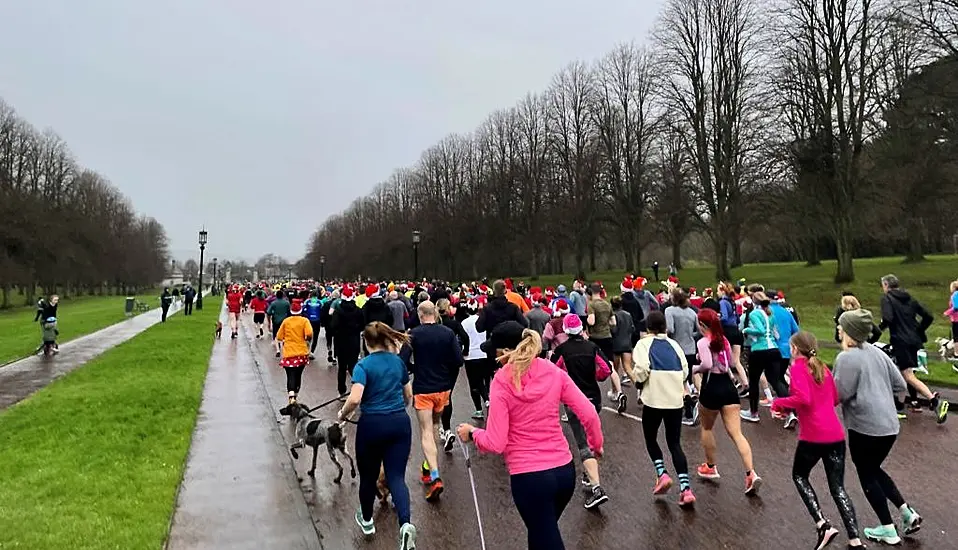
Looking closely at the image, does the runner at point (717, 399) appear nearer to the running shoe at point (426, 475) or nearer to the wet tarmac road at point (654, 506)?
the wet tarmac road at point (654, 506)

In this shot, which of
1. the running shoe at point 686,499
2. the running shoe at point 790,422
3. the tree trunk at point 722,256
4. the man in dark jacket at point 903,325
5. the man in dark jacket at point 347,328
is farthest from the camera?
the tree trunk at point 722,256

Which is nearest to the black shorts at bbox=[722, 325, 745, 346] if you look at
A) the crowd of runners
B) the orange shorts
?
the crowd of runners

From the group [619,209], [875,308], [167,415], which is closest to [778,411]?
[167,415]

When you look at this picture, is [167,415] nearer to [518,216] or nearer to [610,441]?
[610,441]

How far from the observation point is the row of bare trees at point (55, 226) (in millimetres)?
42906

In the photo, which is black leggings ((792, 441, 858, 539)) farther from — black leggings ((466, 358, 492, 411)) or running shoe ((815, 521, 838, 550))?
black leggings ((466, 358, 492, 411))

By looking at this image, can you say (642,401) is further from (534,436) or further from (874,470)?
(534,436)

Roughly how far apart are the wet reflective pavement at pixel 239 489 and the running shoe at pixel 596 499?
2.46 meters

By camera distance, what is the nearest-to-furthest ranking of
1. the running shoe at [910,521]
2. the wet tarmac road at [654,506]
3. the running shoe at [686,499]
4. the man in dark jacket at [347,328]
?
the running shoe at [910,521] < the wet tarmac road at [654,506] < the running shoe at [686,499] < the man in dark jacket at [347,328]

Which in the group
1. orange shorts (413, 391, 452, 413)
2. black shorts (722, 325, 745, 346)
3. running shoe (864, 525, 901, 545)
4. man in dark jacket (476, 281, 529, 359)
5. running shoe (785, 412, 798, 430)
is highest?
man in dark jacket (476, 281, 529, 359)

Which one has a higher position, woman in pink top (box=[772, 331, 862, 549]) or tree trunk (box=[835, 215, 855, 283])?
tree trunk (box=[835, 215, 855, 283])

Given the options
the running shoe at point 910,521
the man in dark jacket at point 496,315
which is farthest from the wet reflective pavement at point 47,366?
the running shoe at point 910,521

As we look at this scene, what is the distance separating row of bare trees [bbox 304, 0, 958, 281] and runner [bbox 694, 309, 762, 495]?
77.3ft

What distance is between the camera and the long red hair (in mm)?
6375
